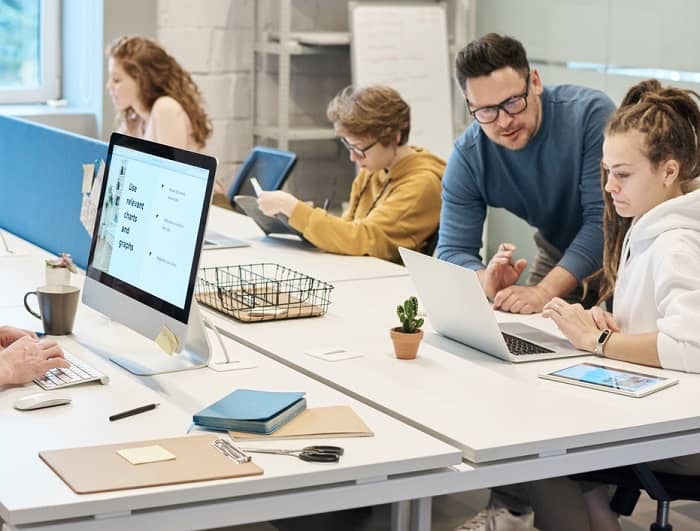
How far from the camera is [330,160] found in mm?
5719

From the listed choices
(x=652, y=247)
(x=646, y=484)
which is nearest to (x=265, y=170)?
(x=652, y=247)

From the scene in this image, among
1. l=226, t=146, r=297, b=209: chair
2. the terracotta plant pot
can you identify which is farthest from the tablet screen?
l=226, t=146, r=297, b=209: chair

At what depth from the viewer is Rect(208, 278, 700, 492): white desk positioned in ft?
6.18

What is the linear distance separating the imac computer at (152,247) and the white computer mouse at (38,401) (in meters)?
0.23

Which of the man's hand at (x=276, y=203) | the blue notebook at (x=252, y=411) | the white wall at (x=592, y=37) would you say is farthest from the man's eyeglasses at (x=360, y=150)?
the white wall at (x=592, y=37)

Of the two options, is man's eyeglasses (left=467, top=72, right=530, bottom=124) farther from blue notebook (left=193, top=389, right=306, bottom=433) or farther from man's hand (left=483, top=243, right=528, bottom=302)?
blue notebook (left=193, top=389, right=306, bottom=433)

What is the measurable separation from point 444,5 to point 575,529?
3.67m

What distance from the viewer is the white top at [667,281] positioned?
2.23 m

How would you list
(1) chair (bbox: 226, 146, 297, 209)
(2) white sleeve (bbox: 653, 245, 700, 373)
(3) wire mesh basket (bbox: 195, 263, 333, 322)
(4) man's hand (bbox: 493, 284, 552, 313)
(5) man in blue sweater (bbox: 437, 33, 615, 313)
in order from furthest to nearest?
(1) chair (bbox: 226, 146, 297, 209) → (5) man in blue sweater (bbox: 437, 33, 615, 313) → (4) man's hand (bbox: 493, 284, 552, 313) → (3) wire mesh basket (bbox: 195, 263, 333, 322) → (2) white sleeve (bbox: 653, 245, 700, 373)

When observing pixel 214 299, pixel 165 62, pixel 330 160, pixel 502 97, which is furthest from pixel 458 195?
pixel 330 160

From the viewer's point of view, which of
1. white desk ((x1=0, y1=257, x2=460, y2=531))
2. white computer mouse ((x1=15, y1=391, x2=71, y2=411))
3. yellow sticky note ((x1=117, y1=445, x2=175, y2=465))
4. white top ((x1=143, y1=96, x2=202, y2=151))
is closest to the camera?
white desk ((x1=0, y1=257, x2=460, y2=531))

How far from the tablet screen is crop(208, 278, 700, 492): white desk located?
0.10ft

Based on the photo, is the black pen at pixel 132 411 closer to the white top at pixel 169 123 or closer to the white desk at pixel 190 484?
the white desk at pixel 190 484

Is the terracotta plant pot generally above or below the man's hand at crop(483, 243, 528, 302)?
below
